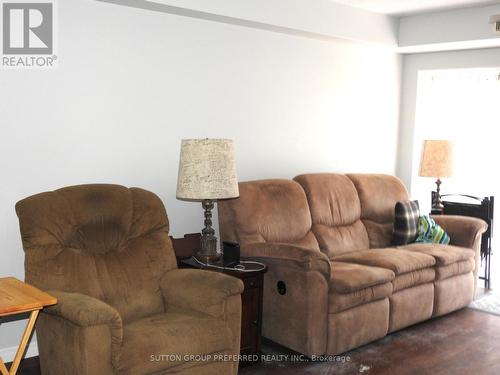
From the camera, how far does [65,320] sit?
2727mm

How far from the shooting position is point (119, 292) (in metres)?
3.19

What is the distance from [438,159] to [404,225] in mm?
801

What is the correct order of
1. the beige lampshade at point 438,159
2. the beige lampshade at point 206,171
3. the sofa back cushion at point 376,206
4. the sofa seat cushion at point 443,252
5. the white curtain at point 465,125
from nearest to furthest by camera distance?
the beige lampshade at point 206,171 → the sofa seat cushion at point 443,252 → the sofa back cushion at point 376,206 → the beige lampshade at point 438,159 → the white curtain at point 465,125

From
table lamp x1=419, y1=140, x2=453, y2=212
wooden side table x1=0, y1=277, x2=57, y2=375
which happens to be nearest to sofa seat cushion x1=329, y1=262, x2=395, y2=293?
table lamp x1=419, y1=140, x2=453, y2=212

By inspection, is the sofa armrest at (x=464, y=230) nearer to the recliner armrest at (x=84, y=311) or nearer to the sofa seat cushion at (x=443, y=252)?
the sofa seat cushion at (x=443, y=252)

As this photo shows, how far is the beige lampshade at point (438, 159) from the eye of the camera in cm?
516

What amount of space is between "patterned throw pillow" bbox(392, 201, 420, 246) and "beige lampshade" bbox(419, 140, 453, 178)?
21.8 inches

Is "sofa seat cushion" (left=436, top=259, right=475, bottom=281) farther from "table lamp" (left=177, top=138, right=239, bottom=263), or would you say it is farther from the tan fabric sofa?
"table lamp" (left=177, top=138, right=239, bottom=263)

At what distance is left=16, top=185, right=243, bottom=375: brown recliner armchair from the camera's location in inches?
104

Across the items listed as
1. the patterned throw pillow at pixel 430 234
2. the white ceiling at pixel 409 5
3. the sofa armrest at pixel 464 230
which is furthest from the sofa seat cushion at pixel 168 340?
the white ceiling at pixel 409 5

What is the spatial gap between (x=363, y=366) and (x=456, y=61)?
3.36 metres

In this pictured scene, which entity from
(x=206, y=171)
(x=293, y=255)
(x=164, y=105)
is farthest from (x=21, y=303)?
(x=164, y=105)

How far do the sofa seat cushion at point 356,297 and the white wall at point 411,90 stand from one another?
2.40 m

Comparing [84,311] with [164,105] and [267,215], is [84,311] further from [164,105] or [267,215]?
[164,105]
